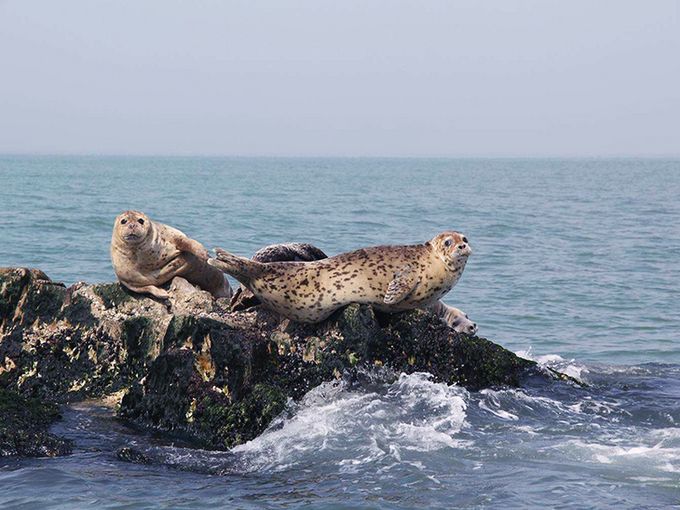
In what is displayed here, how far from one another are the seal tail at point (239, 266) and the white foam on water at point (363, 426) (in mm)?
1119

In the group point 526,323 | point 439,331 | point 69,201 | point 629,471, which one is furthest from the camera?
point 69,201

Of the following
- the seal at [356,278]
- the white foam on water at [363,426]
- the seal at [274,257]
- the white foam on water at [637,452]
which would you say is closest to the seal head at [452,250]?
the seal at [356,278]

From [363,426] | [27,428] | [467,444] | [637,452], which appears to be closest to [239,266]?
[363,426]

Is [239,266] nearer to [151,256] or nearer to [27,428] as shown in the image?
[151,256]

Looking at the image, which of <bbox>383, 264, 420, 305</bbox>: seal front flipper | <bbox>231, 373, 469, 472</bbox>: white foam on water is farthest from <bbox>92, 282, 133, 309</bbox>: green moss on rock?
<bbox>383, 264, 420, 305</bbox>: seal front flipper

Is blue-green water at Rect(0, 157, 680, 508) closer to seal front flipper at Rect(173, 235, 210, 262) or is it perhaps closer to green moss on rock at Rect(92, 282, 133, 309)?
green moss on rock at Rect(92, 282, 133, 309)

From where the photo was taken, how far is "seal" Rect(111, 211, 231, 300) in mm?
9336

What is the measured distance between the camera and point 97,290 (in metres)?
8.90

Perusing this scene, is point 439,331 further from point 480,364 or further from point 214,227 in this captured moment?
point 214,227

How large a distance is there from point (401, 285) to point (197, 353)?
67.4 inches

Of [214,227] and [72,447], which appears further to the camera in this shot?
[214,227]

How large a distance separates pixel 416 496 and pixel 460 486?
1.03 feet

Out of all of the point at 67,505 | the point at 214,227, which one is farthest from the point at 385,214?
the point at 67,505

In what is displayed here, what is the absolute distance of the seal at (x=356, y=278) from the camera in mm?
8586
